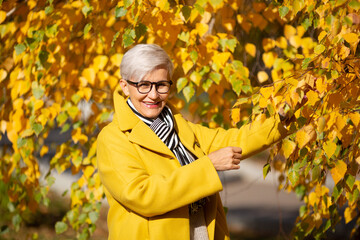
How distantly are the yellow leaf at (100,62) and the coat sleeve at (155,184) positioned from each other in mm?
1143

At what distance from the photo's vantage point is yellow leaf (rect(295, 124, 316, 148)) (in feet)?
5.50

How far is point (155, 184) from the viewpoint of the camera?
1579 millimetres

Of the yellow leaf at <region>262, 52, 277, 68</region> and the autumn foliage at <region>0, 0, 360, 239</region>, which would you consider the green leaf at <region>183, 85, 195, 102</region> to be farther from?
the yellow leaf at <region>262, 52, 277, 68</region>

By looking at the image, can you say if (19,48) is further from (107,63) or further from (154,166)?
(154,166)

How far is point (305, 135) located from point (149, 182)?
1.69ft

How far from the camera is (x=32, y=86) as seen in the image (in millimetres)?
2746

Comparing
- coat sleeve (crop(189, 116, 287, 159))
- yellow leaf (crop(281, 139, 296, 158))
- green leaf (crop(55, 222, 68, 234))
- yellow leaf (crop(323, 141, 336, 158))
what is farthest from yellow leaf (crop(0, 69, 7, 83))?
yellow leaf (crop(323, 141, 336, 158))

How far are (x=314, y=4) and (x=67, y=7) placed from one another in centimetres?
131

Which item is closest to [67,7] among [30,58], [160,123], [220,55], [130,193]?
[30,58]

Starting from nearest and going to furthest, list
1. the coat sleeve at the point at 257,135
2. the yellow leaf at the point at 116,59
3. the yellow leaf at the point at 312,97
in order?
the yellow leaf at the point at 312,97 → the coat sleeve at the point at 257,135 → the yellow leaf at the point at 116,59

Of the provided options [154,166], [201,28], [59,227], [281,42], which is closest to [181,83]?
[201,28]

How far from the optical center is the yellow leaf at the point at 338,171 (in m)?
1.72

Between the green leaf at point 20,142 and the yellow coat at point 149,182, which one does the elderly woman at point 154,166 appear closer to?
the yellow coat at point 149,182

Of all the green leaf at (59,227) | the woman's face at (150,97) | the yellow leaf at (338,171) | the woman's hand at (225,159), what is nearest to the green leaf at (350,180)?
the yellow leaf at (338,171)
